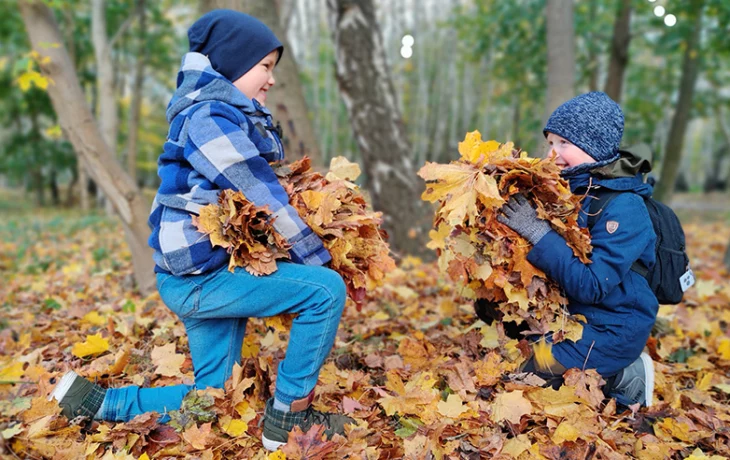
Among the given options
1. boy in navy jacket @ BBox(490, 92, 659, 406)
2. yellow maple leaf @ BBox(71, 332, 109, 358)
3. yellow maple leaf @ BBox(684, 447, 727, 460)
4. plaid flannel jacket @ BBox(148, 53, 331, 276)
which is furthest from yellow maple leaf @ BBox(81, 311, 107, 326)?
yellow maple leaf @ BBox(684, 447, 727, 460)

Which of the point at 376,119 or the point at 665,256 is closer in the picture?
the point at 665,256

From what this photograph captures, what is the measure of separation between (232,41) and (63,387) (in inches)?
61.8

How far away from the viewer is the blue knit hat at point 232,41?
2070 millimetres

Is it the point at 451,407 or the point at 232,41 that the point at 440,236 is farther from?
the point at 232,41

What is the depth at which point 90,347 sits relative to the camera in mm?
2736

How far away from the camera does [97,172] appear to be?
4355mm

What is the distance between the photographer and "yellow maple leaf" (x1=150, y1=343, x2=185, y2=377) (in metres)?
2.57

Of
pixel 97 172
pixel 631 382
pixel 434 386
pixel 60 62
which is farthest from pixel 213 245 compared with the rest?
pixel 60 62

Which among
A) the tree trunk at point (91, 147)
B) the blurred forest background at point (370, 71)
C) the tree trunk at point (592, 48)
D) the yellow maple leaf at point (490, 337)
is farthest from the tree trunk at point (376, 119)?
the tree trunk at point (592, 48)

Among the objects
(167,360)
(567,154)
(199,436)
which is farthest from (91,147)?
(567,154)

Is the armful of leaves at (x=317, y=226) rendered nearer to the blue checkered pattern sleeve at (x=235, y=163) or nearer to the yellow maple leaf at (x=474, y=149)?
the blue checkered pattern sleeve at (x=235, y=163)

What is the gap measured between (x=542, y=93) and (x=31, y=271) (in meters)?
11.0

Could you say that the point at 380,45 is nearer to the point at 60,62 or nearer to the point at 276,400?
the point at 60,62

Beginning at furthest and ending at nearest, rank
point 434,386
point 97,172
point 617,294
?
point 97,172 < point 434,386 < point 617,294
